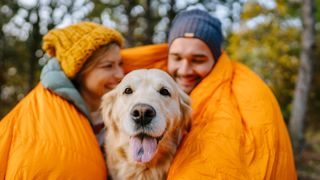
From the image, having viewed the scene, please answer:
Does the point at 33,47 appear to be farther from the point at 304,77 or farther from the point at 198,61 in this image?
the point at 198,61

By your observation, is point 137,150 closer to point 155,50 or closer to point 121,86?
point 121,86

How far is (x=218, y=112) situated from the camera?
10.0ft

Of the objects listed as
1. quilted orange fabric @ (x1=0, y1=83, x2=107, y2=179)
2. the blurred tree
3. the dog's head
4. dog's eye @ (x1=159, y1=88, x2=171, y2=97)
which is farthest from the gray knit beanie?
the blurred tree

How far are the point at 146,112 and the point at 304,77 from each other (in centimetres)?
513

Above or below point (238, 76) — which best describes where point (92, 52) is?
above

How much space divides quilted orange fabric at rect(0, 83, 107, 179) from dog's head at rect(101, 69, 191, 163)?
276mm

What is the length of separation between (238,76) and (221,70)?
0.17m

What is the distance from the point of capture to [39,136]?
284 cm

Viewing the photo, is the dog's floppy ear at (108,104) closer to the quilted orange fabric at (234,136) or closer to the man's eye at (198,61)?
the quilted orange fabric at (234,136)

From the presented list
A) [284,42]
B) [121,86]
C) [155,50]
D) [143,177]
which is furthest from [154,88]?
[284,42]

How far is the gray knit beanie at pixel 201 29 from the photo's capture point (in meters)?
3.80

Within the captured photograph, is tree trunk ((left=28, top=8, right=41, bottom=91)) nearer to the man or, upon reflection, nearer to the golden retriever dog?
the man

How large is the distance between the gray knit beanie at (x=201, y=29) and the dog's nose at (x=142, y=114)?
142cm

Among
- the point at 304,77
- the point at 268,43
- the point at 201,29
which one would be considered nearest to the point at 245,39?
the point at 268,43
